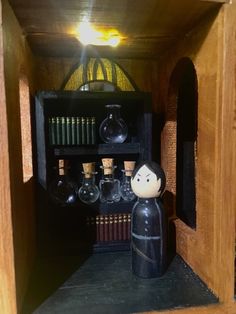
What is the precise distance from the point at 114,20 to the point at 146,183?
18.9 inches

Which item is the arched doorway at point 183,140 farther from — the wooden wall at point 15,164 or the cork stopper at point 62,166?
the wooden wall at point 15,164

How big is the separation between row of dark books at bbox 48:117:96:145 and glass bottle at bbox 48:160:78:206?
0.26ft

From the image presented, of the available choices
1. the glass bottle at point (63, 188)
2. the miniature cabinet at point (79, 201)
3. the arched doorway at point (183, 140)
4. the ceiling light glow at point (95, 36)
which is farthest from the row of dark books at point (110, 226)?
the ceiling light glow at point (95, 36)

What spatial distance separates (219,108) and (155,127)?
18.1 inches

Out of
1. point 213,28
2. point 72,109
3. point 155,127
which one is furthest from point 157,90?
point 213,28

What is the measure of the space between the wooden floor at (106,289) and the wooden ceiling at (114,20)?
0.74m

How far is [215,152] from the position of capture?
2.60ft

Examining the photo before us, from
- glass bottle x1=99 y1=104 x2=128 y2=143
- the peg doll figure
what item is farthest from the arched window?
the peg doll figure

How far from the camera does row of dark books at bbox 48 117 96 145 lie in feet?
3.53

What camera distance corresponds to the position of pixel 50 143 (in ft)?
3.51

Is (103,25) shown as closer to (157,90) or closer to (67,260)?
(157,90)

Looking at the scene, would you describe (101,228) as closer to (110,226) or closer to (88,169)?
(110,226)

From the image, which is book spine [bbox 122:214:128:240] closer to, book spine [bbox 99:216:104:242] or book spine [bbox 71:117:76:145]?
book spine [bbox 99:216:104:242]

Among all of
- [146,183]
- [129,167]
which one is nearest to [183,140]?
[129,167]
